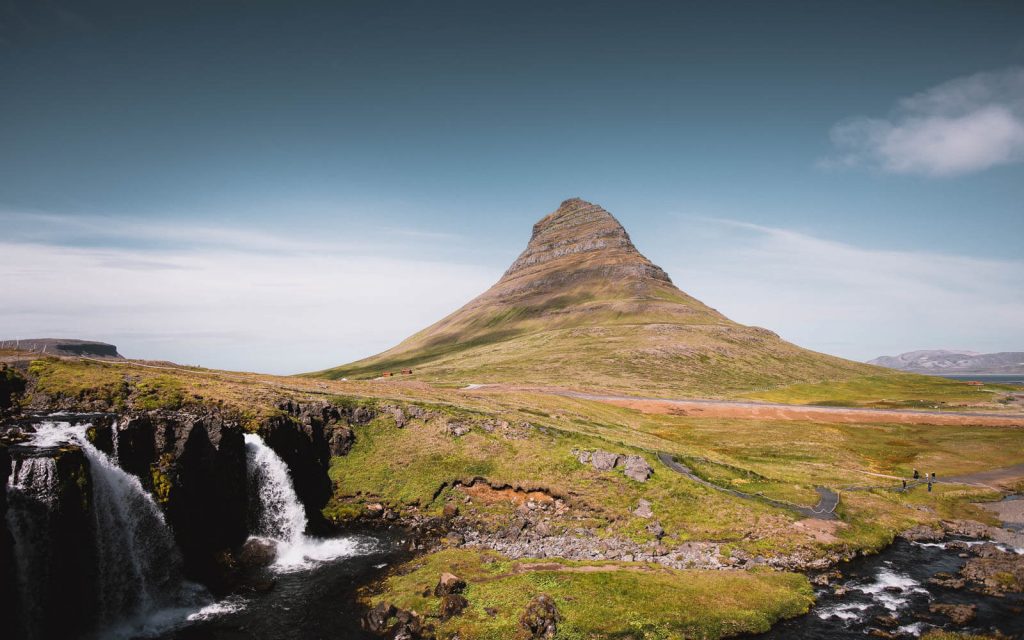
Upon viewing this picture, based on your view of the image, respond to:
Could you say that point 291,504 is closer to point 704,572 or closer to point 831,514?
point 704,572

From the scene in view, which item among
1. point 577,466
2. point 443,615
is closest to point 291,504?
point 443,615

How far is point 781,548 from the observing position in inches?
1655

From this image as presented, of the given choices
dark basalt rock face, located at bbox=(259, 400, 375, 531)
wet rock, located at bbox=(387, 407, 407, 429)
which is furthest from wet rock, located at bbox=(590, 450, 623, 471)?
dark basalt rock face, located at bbox=(259, 400, 375, 531)

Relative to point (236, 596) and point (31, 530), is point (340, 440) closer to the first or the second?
point (236, 596)

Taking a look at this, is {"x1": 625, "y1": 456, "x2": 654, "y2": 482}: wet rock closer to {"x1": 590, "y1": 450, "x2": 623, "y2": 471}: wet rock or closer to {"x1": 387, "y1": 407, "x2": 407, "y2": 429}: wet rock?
{"x1": 590, "y1": 450, "x2": 623, "y2": 471}: wet rock

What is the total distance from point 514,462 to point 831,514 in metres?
33.3

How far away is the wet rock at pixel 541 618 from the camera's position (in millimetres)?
29984

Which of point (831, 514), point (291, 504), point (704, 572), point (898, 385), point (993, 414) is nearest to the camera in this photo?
point (704, 572)

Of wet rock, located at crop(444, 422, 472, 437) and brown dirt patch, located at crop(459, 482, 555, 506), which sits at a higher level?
wet rock, located at crop(444, 422, 472, 437)

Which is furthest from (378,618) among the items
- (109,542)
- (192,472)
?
(192,472)

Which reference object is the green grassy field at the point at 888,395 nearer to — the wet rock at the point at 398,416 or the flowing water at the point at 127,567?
the wet rock at the point at 398,416

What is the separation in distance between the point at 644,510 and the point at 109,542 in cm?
4324

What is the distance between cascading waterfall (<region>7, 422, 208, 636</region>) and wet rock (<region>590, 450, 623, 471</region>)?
38007 mm

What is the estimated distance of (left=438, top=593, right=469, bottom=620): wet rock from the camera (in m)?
31.9
